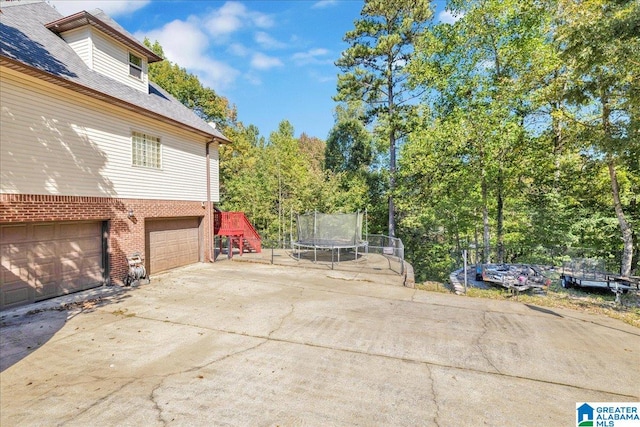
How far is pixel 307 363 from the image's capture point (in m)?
4.82

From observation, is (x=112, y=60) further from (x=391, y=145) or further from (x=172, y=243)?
(x=391, y=145)

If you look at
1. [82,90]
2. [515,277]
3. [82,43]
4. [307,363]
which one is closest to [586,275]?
[515,277]

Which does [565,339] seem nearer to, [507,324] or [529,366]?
[507,324]

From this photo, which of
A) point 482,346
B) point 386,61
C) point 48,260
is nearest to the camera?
point 482,346

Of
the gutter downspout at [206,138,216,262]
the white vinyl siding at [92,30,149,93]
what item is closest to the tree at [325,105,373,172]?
the gutter downspout at [206,138,216,262]

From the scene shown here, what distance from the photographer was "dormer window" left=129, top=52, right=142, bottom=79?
1117 centimetres

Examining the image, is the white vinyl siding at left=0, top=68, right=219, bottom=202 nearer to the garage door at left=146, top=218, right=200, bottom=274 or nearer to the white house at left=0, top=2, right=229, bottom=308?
the white house at left=0, top=2, right=229, bottom=308

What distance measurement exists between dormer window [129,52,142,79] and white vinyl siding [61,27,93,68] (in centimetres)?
148

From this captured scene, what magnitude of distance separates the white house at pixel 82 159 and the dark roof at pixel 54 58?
0.04m

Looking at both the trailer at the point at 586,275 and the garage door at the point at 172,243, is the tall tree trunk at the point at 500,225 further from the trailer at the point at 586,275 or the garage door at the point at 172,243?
the garage door at the point at 172,243

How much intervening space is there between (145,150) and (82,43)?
3602 millimetres

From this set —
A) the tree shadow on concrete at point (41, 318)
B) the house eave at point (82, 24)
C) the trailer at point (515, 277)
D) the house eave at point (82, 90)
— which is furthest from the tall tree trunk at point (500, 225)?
the house eave at point (82, 24)

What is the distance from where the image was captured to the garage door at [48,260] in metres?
7.11

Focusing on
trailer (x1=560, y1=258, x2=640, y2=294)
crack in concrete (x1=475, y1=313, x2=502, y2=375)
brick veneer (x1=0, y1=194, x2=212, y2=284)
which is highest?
brick veneer (x1=0, y1=194, x2=212, y2=284)
